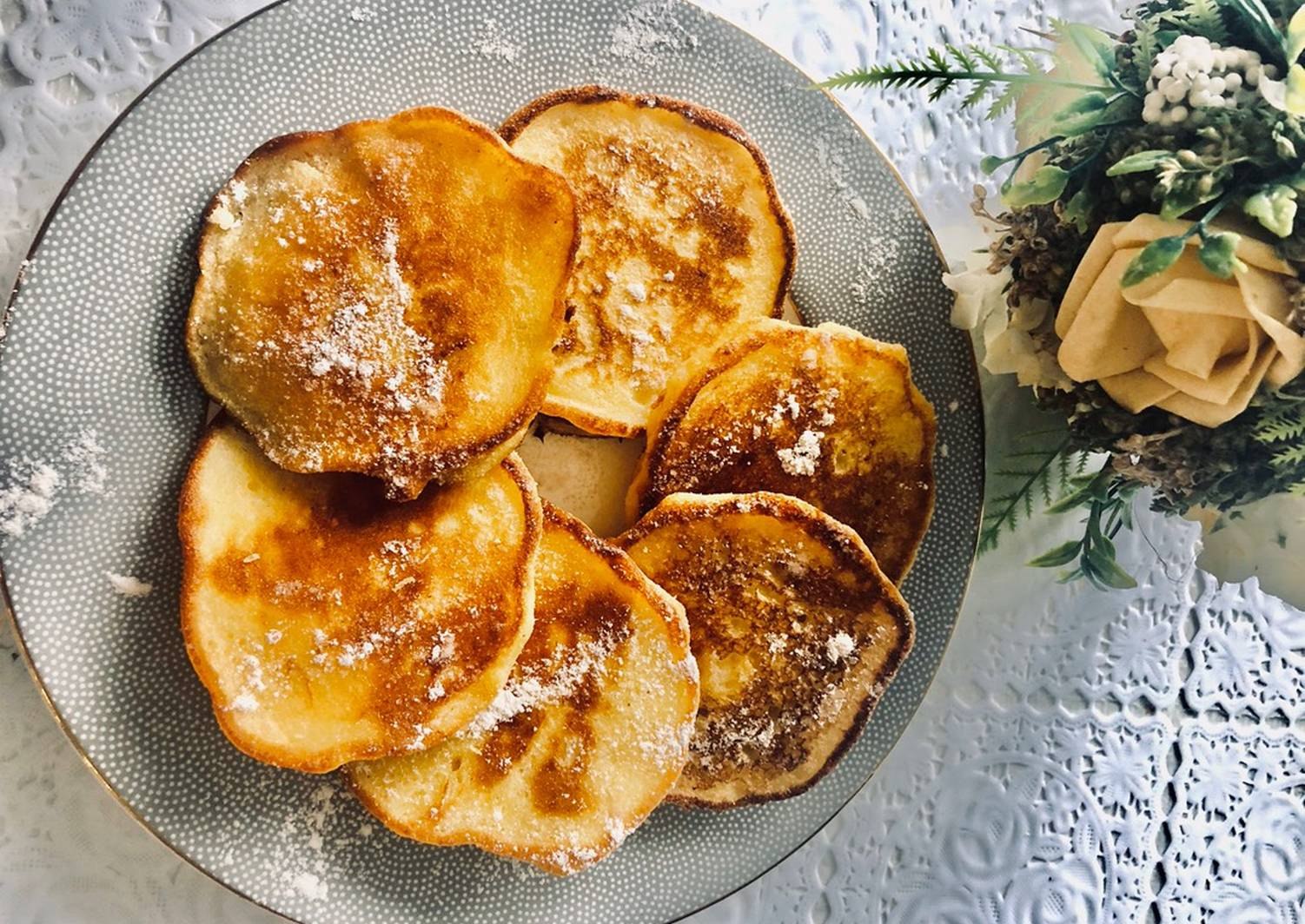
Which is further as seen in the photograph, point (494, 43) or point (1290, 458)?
point (494, 43)

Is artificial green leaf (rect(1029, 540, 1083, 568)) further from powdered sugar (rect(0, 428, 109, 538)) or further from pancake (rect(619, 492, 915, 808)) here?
powdered sugar (rect(0, 428, 109, 538))

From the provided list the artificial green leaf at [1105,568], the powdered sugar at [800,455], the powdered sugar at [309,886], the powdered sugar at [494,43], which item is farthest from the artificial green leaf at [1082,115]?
the powdered sugar at [309,886]

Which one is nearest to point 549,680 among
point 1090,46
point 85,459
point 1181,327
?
point 85,459

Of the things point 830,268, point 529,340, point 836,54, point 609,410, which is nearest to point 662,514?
point 609,410

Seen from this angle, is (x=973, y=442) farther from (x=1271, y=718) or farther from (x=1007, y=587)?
(x=1271, y=718)

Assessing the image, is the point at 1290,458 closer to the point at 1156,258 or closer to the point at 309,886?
the point at 1156,258

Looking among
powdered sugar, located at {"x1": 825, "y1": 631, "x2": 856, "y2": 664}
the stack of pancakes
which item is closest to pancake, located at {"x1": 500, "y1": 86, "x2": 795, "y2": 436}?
the stack of pancakes
